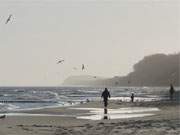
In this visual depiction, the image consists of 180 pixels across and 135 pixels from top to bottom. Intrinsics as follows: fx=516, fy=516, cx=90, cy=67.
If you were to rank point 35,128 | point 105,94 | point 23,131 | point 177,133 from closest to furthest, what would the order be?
point 177,133
point 23,131
point 35,128
point 105,94

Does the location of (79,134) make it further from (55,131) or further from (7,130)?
(7,130)

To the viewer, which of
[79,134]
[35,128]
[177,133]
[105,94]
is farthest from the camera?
[105,94]

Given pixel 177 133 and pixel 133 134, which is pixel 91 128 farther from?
pixel 177 133

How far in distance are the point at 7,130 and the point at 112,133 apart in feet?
13.4

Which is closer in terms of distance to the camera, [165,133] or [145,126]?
[165,133]

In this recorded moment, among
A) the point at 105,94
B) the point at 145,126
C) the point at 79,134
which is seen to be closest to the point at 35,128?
the point at 79,134

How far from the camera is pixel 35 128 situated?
20.4 metres

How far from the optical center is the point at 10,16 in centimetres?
2402

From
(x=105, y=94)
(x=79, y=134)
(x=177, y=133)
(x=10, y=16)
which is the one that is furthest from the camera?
(x=105, y=94)

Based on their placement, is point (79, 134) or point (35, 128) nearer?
point (79, 134)

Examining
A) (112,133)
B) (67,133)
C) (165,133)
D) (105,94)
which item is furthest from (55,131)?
(105,94)

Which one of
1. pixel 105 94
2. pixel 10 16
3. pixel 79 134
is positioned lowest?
pixel 79 134

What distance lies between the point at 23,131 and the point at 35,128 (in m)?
1.33

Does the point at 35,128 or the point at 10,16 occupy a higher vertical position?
the point at 10,16
